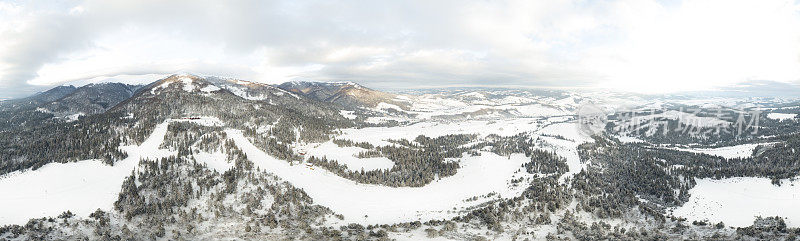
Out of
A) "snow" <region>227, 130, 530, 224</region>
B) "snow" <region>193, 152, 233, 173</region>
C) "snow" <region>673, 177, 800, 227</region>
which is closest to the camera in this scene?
"snow" <region>673, 177, 800, 227</region>

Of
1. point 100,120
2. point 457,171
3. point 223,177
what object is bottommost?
point 457,171

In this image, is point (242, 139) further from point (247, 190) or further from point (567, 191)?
point (567, 191)

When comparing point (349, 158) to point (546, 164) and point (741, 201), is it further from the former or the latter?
point (741, 201)

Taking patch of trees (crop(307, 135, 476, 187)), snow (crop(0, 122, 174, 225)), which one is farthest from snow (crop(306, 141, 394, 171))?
snow (crop(0, 122, 174, 225))

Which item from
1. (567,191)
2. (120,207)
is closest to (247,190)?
(120,207)

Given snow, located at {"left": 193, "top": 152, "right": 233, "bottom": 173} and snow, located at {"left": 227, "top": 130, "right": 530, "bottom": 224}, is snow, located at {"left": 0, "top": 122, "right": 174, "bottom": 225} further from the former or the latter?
snow, located at {"left": 227, "top": 130, "right": 530, "bottom": 224}

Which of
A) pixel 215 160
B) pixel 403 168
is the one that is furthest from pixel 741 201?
pixel 215 160
